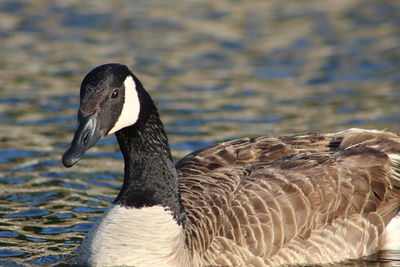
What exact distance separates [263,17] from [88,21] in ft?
14.8

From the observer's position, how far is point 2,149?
15211 mm

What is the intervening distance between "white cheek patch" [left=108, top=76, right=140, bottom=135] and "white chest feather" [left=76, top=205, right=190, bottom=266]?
978 mm

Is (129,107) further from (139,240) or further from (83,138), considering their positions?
(139,240)

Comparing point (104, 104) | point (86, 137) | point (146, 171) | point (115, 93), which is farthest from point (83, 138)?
point (146, 171)

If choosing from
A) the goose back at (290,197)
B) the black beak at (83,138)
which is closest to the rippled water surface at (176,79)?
the goose back at (290,197)

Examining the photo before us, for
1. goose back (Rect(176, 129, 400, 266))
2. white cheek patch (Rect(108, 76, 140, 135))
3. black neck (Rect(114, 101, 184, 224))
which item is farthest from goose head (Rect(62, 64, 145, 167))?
goose back (Rect(176, 129, 400, 266))

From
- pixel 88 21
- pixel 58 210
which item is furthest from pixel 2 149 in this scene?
pixel 88 21

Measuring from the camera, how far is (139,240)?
32.6 ft

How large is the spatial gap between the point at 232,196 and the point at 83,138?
206 cm

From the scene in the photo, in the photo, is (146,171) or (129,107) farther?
(146,171)

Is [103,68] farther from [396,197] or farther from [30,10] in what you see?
[30,10]

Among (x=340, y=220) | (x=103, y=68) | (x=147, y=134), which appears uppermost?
(x=103, y=68)

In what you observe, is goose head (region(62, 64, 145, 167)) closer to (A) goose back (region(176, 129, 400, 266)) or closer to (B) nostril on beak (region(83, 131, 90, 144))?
(B) nostril on beak (region(83, 131, 90, 144))

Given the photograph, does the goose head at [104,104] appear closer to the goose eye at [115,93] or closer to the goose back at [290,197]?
the goose eye at [115,93]
